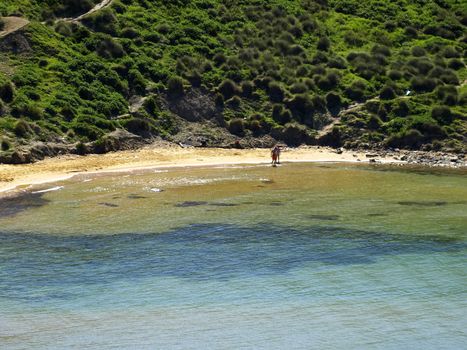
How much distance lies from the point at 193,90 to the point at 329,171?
17727mm

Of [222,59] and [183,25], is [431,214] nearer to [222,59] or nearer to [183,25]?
[222,59]

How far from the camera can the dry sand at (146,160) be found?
39.8 m

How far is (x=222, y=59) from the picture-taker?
63.8 metres

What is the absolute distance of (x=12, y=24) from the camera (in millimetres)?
56719

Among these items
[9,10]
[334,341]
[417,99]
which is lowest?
[334,341]

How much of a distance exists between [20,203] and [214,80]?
1202 inches

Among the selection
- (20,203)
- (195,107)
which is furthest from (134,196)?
(195,107)

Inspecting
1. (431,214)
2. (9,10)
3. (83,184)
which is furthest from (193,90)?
(431,214)

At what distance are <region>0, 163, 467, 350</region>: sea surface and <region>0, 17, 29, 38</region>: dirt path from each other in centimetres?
2107

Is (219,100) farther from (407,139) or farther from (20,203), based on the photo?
(20,203)

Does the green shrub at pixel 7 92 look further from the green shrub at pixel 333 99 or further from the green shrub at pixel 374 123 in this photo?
the green shrub at pixel 374 123

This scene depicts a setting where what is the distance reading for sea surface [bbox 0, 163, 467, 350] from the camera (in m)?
17.9

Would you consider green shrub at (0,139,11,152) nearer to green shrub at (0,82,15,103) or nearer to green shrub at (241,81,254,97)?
green shrub at (0,82,15,103)

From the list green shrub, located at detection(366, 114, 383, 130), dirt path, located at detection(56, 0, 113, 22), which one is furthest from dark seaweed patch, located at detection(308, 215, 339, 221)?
dirt path, located at detection(56, 0, 113, 22)
